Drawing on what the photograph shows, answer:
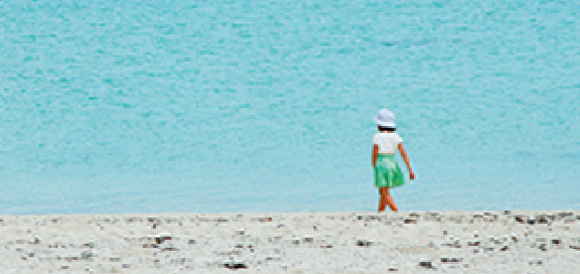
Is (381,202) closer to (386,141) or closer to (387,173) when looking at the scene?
(387,173)

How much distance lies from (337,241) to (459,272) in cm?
230

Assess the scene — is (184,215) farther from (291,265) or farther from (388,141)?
(291,265)

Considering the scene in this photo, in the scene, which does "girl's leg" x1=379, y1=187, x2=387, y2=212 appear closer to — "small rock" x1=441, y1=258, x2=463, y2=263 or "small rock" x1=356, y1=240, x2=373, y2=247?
"small rock" x1=356, y1=240, x2=373, y2=247

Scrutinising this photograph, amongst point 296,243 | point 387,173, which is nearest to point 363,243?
point 296,243

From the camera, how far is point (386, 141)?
11703 millimetres

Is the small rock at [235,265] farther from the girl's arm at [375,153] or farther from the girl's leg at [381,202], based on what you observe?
the girl's leg at [381,202]

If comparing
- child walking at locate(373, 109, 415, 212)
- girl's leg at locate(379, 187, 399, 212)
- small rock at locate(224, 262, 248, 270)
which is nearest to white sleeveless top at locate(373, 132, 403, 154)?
child walking at locate(373, 109, 415, 212)

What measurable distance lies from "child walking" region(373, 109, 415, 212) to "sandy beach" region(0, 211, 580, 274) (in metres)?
0.56

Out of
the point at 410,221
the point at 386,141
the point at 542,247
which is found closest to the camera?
the point at 542,247

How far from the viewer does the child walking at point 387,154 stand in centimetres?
1173

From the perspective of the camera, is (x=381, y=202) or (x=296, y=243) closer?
(x=296, y=243)

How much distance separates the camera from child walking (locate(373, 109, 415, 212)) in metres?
11.7

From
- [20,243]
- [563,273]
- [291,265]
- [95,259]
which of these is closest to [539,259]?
[563,273]

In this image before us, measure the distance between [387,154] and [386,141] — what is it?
0.60ft
